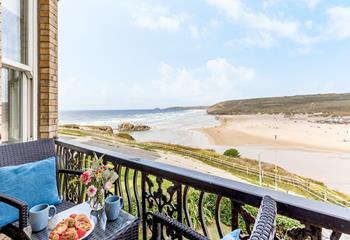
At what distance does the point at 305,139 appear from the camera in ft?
23.9

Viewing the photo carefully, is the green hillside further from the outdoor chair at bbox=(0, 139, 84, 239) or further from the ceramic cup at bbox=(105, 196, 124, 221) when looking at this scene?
the outdoor chair at bbox=(0, 139, 84, 239)

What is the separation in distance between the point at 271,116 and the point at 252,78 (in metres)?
3.34

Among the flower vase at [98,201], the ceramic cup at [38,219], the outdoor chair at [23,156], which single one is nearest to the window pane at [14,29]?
the outdoor chair at [23,156]

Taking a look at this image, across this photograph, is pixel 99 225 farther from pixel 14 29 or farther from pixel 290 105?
pixel 290 105

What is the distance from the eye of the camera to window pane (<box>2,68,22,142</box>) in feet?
7.90

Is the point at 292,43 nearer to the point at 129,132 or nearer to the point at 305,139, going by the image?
the point at 305,139

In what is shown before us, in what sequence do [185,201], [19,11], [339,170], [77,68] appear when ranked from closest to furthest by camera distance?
[185,201]
[19,11]
[339,170]
[77,68]

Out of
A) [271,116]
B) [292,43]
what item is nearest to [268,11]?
[292,43]

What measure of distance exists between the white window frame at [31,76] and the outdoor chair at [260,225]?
215 cm

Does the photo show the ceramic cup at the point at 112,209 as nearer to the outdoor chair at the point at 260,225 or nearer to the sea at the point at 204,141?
the outdoor chair at the point at 260,225

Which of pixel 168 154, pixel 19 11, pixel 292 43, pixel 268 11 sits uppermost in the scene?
pixel 268 11

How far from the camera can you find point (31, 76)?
2.71 meters

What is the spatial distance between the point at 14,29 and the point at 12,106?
831 millimetres

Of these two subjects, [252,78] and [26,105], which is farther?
[252,78]
